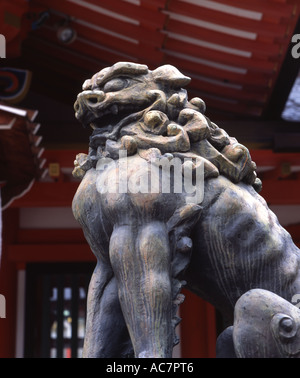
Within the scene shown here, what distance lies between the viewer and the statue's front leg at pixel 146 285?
142 cm

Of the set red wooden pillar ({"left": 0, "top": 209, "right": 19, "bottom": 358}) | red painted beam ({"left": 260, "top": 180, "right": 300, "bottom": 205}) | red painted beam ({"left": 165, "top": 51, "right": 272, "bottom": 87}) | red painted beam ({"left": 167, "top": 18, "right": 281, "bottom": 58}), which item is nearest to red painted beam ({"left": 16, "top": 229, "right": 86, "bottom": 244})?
red wooden pillar ({"left": 0, "top": 209, "right": 19, "bottom": 358})

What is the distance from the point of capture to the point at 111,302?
1.54 metres

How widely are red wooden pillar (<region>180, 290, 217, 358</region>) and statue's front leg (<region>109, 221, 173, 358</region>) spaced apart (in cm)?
387

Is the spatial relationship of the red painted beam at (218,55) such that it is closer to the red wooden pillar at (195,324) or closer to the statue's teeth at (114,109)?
the red wooden pillar at (195,324)

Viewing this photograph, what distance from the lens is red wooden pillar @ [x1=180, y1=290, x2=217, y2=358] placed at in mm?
5238

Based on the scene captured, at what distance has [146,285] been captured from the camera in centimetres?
143

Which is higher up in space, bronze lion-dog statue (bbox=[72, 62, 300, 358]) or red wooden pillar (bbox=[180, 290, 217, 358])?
bronze lion-dog statue (bbox=[72, 62, 300, 358])

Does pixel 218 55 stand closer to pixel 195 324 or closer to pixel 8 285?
pixel 195 324

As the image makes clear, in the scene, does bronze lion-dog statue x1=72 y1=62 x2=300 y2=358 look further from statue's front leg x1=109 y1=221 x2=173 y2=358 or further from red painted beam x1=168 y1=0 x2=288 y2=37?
red painted beam x1=168 y1=0 x2=288 y2=37

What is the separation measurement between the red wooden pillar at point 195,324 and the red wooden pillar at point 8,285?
1354 mm

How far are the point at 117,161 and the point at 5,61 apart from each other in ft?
10.8

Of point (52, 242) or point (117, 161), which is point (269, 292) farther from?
point (52, 242)

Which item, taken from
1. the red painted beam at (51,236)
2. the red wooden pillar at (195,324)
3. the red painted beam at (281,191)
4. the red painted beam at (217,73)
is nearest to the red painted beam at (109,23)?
the red painted beam at (217,73)
